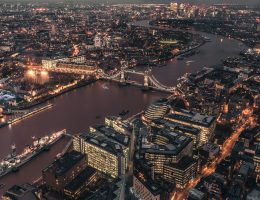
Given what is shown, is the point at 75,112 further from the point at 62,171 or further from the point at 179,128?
the point at 62,171

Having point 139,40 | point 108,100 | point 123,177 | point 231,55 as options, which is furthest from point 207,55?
point 123,177

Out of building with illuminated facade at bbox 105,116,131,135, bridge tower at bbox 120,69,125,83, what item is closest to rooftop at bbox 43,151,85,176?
building with illuminated facade at bbox 105,116,131,135

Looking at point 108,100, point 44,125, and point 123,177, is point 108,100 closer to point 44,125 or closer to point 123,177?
point 44,125

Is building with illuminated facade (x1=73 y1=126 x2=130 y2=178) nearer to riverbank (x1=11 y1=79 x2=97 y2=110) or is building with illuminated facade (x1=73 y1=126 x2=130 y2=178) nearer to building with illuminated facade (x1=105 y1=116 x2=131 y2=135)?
building with illuminated facade (x1=105 y1=116 x2=131 y2=135)

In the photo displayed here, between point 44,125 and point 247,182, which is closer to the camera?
point 247,182

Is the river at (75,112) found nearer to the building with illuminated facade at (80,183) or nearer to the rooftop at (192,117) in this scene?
the building with illuminated facade at (80,183)

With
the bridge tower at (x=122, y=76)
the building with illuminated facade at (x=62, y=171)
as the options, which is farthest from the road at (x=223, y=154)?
the bridge tower at (x=122, y=76)
